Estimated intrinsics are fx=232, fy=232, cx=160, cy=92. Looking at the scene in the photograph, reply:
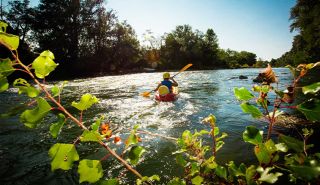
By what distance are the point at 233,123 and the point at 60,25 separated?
3976 cm

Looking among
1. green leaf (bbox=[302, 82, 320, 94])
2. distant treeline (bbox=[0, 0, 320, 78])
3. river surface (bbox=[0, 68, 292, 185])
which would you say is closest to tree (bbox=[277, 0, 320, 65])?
distant treeline (bbox=[0, 0, 320, 78])

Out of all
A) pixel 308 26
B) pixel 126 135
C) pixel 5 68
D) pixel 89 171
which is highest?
pixel 308 26

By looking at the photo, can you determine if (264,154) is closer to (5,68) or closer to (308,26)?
(5,68)

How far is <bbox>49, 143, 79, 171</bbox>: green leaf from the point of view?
0.82 meters

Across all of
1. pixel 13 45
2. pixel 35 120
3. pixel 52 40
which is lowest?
pixel 35 120

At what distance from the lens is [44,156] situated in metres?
4.66

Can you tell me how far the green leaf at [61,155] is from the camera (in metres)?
0.82

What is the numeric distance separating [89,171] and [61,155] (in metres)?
0.13

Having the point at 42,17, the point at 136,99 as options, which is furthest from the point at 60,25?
the point at 136,99

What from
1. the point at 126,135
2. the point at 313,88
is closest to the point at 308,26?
the point at 126,135

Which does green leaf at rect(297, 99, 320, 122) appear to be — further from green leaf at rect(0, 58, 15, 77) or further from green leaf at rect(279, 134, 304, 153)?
green leaf at rect(0, 58, 15, 77)

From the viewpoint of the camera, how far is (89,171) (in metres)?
0.88

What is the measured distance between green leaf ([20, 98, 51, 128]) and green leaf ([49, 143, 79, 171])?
0.12 metres

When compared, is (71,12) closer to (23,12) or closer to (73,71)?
(23,12)
